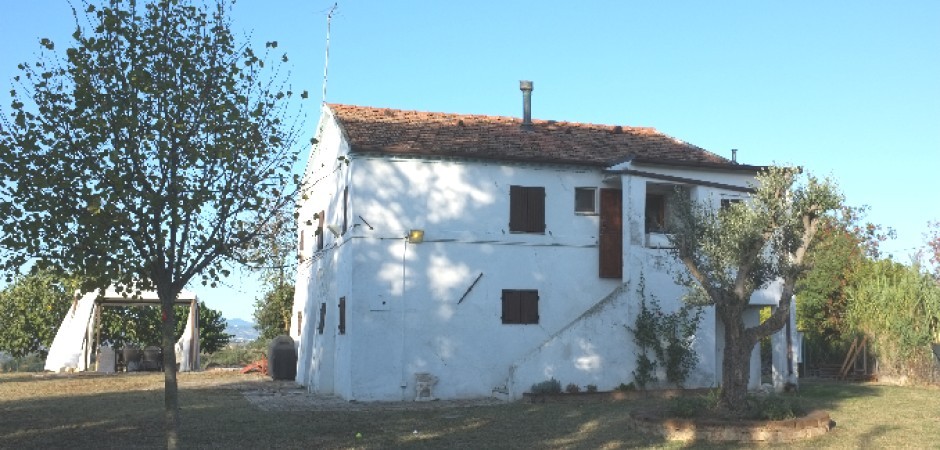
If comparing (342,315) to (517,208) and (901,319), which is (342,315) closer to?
(517,208)

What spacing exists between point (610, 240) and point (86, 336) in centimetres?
2073

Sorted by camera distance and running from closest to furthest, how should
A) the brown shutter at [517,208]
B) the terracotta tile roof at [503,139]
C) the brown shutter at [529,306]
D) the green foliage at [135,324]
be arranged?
the terracotta tile roof at [503,139]
the brown shutter at [529,306]
the brown shutter at [517,208]
the green foliage at [135,324]

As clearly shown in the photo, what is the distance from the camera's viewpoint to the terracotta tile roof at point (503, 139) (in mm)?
20609

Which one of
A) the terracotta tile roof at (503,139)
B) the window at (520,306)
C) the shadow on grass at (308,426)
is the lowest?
the shadow on grass at (308,426)

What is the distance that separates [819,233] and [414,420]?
800 cm

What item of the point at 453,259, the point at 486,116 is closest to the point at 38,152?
the point at 453,259

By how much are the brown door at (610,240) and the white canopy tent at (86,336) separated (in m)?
16.8

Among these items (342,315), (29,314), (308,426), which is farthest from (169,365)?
(29,314)

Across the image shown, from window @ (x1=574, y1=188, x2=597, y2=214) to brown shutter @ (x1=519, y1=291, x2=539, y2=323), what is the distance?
Answer: 2.52 meters

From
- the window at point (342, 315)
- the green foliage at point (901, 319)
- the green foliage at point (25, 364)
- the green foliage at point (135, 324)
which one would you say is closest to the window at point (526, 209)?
the window at point (342, 315)

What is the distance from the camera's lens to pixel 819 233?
1466 cm

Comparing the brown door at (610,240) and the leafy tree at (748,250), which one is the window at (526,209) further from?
the leafy tree at (748,250)

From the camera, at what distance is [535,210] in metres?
21.2

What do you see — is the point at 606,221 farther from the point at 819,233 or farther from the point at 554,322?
the point at 819,233
